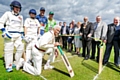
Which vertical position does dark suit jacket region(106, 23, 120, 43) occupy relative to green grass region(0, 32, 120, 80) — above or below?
above

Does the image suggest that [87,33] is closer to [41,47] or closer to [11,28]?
[41,47]

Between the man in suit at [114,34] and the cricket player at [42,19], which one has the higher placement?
the cricket player at [42,19]

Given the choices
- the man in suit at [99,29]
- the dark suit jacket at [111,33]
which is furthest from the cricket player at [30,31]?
the dark suit jacket at [111,33]

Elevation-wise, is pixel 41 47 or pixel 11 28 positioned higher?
pixel 11 28

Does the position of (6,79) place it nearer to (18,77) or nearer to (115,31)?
(18,77)

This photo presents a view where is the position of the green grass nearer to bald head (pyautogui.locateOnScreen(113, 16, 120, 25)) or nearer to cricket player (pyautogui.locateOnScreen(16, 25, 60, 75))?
cricket player (pyautogui.locateOnScreen(16, 25, 60, 75))

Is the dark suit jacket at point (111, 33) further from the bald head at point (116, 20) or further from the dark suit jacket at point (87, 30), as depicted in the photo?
the dark suit jacket at point (87, 30)

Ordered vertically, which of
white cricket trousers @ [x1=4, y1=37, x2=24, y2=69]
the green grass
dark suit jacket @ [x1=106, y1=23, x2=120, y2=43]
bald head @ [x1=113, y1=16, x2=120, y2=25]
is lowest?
the green grass

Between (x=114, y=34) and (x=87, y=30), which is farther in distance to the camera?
(x=87, y=30)

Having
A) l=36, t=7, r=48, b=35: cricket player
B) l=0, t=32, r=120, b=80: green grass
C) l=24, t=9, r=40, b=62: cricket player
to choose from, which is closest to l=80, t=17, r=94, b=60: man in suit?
l=0, t=32, r=120, b=80: green grass

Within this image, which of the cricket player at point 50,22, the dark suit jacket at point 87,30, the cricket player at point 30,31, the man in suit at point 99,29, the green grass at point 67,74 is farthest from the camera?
the cricket player at point 50,22

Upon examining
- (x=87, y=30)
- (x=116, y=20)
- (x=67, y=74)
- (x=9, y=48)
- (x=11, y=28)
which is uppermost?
(x=116, y=20)

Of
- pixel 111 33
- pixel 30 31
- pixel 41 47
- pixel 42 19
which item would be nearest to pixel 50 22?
pixel 42 19

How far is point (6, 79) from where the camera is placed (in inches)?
207
